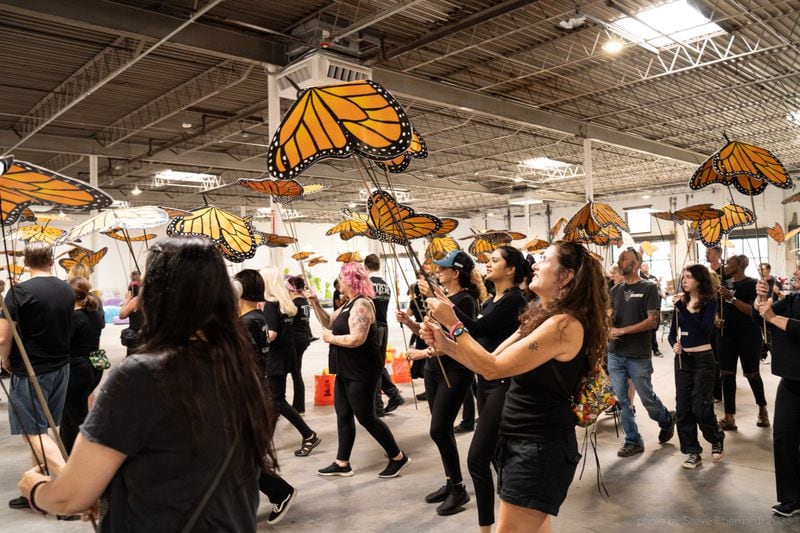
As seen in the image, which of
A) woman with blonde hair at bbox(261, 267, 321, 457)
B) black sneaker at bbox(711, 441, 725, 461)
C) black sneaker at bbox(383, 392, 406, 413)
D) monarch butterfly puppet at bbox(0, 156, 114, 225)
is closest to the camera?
monarch butterfly puppet at bbox(0, 156, 114, 225)

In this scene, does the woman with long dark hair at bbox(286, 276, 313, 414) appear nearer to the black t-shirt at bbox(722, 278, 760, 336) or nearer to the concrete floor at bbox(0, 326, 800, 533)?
the concrete floor at bbox(0, 326, 800, 533)

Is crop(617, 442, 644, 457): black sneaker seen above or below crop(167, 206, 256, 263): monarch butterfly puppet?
below

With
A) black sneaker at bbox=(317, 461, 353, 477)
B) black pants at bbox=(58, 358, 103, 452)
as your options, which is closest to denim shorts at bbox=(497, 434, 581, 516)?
black sneaker at bbox=(317, 461, 353, 477)

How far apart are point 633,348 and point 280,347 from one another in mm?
2682

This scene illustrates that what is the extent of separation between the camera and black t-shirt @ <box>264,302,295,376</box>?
4.89 metres

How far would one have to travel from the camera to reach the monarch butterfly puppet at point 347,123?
215 cm

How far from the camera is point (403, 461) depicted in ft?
13.9

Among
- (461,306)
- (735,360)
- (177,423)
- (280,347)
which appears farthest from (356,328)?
(735,360)

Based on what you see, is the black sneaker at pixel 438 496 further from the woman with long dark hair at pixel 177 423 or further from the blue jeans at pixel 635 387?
the woman with long dark hair at pixel 177 423

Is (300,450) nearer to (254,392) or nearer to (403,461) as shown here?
(403,461)

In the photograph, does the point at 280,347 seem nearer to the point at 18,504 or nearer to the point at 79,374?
the point at 79,374

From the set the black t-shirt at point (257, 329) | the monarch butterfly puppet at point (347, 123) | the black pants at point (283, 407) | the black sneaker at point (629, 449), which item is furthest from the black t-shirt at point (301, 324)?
the monarch butterfly puppet at point (347, 123)

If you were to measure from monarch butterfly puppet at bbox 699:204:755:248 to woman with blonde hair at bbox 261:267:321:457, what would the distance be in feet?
11.2

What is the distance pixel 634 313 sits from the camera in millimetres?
4609
